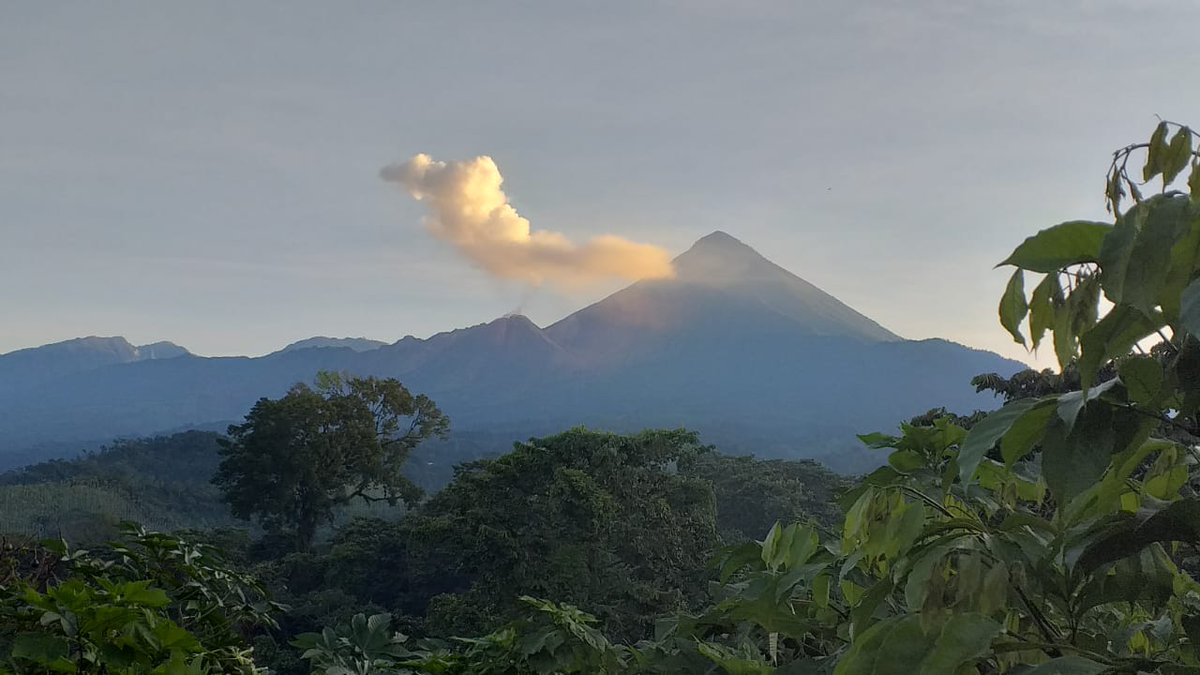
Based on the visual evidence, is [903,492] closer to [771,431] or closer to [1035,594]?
[1035,594]

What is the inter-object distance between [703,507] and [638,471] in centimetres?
199

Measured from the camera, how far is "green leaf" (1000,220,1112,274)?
72cm

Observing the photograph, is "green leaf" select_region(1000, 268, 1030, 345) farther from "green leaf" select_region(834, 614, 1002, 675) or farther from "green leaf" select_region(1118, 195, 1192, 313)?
"green leaf" select_region(834, 614, 1002, 675)

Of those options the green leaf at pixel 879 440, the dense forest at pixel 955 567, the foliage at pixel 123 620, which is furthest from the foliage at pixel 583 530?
the green leaf at pixel 879 440

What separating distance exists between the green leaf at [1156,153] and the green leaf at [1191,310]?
10.0 inches

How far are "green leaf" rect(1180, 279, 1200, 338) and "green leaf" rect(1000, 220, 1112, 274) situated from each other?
11cm

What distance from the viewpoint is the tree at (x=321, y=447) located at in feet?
92.9

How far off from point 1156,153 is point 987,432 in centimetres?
34

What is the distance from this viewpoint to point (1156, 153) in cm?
81

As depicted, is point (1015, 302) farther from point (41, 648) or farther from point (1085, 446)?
point (41, 648)

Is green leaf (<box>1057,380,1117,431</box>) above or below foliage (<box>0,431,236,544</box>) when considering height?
above

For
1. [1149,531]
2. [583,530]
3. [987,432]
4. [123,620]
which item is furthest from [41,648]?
[583,530]

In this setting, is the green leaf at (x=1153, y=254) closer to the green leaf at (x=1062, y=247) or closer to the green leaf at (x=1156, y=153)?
the green leaf at (x=1062, y=247)

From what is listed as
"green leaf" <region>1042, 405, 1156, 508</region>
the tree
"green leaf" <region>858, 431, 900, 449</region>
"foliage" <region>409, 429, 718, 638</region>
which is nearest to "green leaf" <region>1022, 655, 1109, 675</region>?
"green leaf" <region>1042, 405, 1156, 508</region>
